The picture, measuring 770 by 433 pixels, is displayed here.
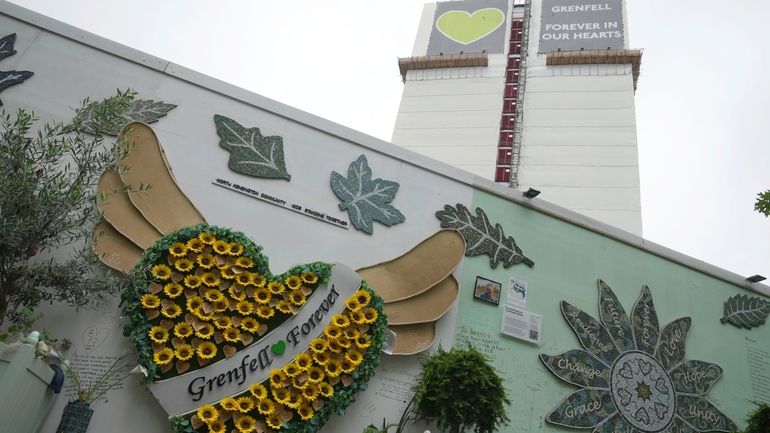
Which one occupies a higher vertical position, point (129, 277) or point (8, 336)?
point (129, 277)

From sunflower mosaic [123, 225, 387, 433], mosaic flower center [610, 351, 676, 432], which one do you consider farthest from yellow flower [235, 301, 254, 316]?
mosaic flower center [610, 351, 676, 432]

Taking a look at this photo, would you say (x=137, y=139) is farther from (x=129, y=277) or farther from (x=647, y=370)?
(x=647, y=370)

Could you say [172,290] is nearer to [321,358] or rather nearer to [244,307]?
[244,307]

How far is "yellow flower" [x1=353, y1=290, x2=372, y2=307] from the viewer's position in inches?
226

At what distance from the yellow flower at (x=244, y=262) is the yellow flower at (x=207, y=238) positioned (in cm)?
33

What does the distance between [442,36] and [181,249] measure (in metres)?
25.3

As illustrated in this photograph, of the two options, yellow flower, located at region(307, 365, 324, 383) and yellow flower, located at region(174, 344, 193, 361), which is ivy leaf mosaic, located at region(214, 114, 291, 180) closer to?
yellow flower, located at region(174, 344, 193, 361)

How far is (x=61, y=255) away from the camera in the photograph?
5.40 meters

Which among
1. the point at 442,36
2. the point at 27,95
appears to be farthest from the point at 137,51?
the point at 442,36

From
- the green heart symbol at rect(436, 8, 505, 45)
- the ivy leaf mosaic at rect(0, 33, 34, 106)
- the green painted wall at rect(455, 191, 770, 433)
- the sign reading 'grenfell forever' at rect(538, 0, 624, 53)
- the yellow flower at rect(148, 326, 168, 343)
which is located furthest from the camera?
the green heart symbol at rect(436, 8, 505, 45)

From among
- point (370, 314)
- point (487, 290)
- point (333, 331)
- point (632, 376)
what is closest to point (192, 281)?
point (333, 331)

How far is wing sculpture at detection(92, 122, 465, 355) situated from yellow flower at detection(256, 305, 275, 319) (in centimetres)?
127

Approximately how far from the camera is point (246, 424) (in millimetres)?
4914

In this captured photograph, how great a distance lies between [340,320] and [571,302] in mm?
3457
